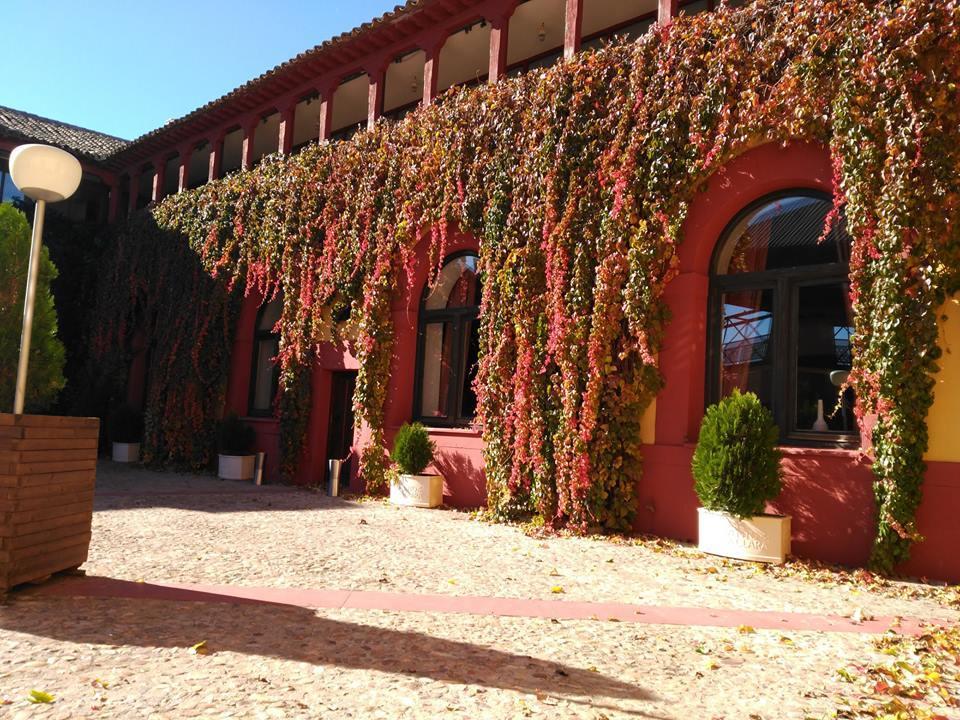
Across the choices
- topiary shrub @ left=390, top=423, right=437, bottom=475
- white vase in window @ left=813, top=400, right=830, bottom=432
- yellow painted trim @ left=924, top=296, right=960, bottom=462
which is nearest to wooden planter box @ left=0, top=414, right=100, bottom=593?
topiary shrub @ left=390, top=423, right=437, bottom=475

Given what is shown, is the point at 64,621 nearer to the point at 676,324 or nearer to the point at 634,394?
the point at 634,394

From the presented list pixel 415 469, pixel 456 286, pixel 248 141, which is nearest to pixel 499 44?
pixel 456 286

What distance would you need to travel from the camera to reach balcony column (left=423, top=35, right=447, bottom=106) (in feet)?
36.8

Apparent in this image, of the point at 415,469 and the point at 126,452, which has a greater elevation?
the point at 415,469

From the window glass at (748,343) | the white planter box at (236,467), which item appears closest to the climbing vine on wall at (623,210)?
the window glass at (748,343)

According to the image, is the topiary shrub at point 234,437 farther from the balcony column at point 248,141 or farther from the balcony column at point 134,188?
the balcony column at point 134,188

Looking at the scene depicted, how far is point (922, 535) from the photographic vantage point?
601 cm

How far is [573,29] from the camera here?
31.2 feet

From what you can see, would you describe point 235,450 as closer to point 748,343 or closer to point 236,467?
point 236,467

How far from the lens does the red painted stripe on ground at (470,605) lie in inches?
178

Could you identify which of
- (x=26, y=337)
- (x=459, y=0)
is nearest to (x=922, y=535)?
(x=26, y=337)

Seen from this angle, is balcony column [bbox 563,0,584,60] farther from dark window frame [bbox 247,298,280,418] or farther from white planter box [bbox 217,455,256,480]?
white planter box [bbox 217,455,256,480]

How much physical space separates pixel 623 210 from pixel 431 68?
16.8 ft

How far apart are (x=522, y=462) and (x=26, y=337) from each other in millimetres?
5319
